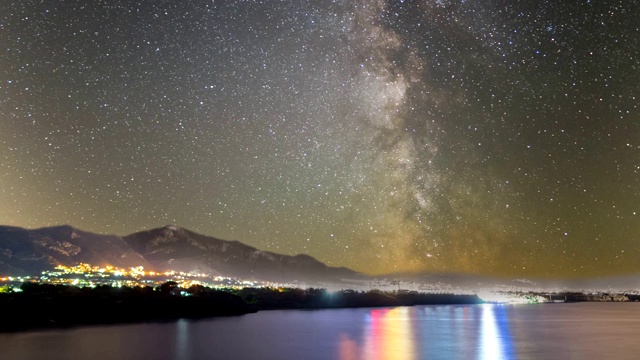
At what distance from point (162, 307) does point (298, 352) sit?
69533 mm

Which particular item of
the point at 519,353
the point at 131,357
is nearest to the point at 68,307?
the point at 131,357

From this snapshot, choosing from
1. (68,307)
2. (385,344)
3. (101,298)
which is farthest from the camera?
(101,298)

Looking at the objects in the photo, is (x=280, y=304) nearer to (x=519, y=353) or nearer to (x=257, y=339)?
(x=257, y=339)

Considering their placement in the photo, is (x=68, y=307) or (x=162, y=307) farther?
(x=162, y=307)

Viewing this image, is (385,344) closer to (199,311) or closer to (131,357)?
(131,357)

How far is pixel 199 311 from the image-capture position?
120 meters

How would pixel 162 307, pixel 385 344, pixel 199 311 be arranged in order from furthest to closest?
pixel 199 311 → pixel 162 307 → pixel 385 344

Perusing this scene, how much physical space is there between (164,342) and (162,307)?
196 feet

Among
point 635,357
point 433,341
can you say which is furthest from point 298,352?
point 635,357

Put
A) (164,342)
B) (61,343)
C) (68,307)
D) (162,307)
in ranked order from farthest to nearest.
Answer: (162,307), (68,307), (164,342), (61,343)

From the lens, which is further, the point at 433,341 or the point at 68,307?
the point at 68,307

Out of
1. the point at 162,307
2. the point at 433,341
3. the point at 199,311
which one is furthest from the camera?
the point at 199,311

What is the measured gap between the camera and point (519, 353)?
5128 centimetres

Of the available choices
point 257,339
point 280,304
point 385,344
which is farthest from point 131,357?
point 280,304
